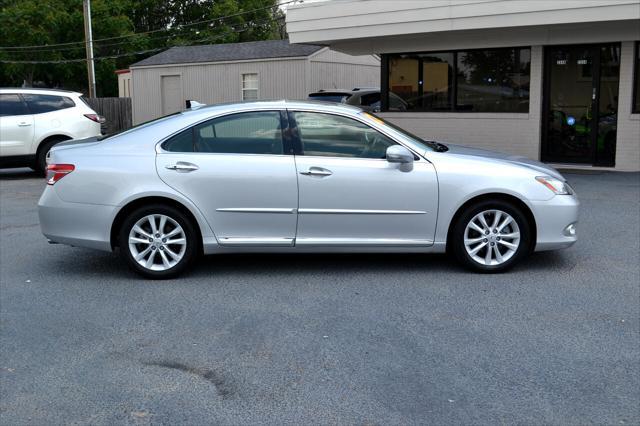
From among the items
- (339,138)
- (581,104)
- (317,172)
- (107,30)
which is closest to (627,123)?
(581,104)

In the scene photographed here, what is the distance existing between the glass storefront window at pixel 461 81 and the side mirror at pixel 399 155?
899 centimetres

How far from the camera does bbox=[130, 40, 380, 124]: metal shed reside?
25.1 meters

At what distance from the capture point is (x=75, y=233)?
6367mm

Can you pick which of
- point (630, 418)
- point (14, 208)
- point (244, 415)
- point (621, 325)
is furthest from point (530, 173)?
point (14, 208)

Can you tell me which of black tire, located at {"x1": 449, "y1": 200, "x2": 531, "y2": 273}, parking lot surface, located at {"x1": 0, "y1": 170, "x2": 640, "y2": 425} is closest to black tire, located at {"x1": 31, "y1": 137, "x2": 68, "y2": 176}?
parking lot surface, located at {"x1": 0, "y1": 170, "x2": 640, "y2": 425}

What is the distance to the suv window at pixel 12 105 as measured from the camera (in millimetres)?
14062

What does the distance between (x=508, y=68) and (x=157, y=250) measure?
10.3 metres

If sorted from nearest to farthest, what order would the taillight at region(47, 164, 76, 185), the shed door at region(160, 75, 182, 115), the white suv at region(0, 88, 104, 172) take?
the taillight at region(47, 164, 76, 185) → the white suv at region(0, 88, 104, 172) → the shed door at region(160, 75, 182, 115)

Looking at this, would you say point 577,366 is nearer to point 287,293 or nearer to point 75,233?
point 287,293

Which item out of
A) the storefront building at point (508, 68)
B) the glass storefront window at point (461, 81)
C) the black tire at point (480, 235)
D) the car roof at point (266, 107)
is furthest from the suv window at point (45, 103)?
the black tire at point (480, 235)

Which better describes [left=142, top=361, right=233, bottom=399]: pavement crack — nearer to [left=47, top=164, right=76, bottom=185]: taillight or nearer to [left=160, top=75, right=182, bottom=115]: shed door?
[left=47, top=164, right=76, bottom=185]: taillight

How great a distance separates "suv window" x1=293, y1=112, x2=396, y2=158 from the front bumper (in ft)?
4.80

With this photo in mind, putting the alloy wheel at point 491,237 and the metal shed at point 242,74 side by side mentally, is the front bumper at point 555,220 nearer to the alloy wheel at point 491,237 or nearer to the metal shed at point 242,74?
the alloy wheel at point 491,237

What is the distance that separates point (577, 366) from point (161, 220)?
365 centimetres
